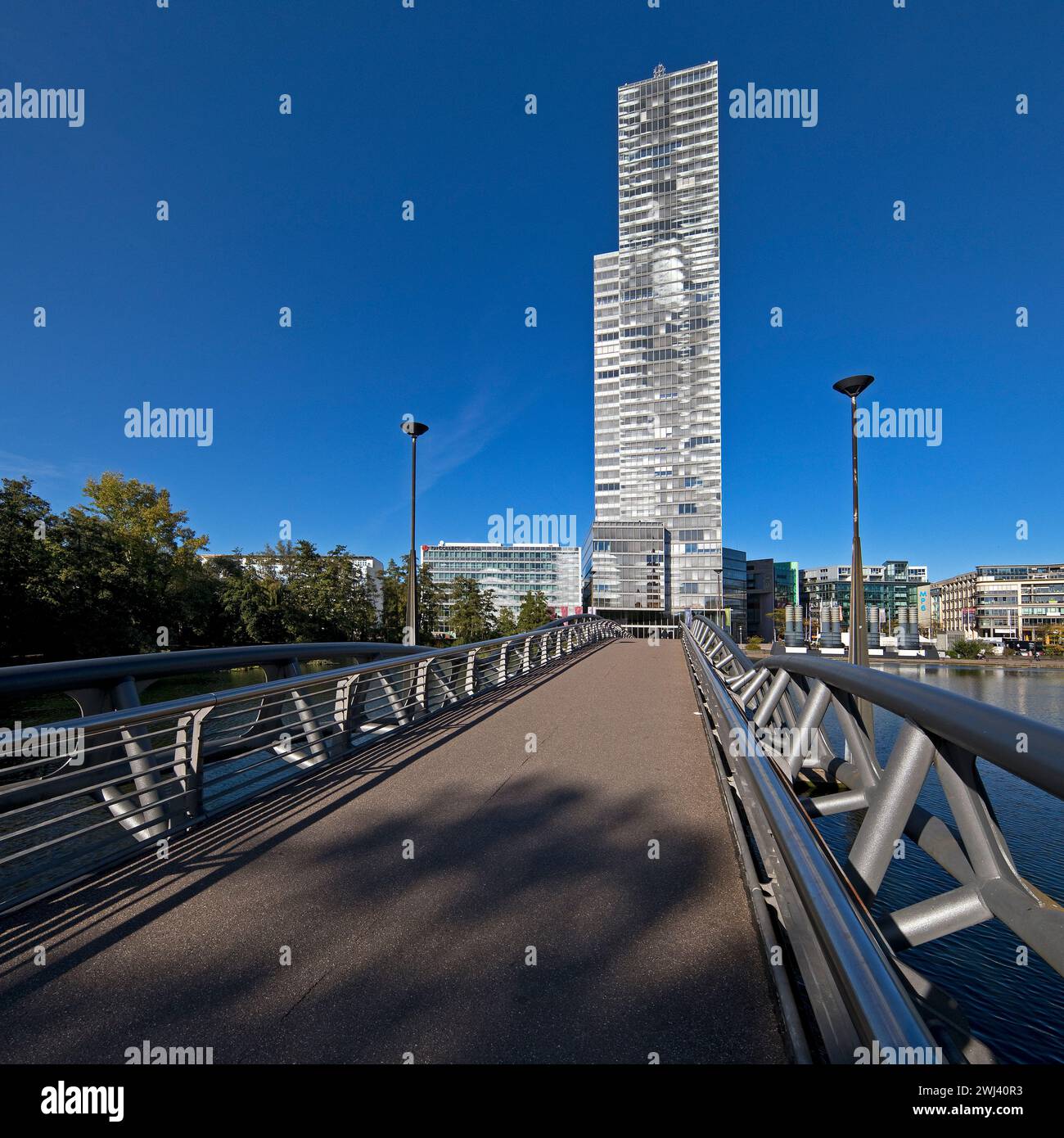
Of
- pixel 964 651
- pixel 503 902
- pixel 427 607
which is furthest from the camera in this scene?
pixel 964 651

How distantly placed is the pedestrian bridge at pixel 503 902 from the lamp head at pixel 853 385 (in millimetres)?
12296

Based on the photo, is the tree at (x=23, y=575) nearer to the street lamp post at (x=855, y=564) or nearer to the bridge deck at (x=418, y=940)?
the bridge deck at (x=418, y=940)

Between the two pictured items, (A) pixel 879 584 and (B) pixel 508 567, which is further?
(A) pixel 879 584

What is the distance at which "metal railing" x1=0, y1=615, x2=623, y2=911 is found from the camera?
9.30 feet

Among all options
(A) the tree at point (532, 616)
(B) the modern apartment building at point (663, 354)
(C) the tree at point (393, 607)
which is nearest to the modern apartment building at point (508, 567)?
(B) the modern apartment building at point (663, 354)

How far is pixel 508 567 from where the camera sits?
121500 millimetres

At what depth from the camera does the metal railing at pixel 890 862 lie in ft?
3.86

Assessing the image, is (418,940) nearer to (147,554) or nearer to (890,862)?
(890,862)

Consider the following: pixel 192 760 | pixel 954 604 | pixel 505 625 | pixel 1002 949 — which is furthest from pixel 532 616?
pixel 954 604

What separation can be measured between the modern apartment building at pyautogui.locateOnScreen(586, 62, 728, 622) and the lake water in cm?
6759

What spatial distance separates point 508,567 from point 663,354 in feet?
186

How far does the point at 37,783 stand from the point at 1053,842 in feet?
30.6
